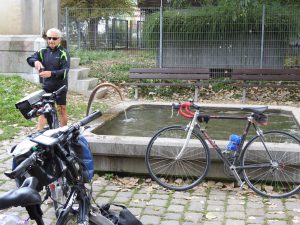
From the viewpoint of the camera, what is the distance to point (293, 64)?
14094 mm

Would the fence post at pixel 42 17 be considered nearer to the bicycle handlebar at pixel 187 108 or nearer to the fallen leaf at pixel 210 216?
the bicycle handlebar at pixel 187 108

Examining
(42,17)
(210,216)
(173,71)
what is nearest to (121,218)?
(210,216)

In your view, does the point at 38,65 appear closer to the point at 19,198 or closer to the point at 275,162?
the point at 275,162

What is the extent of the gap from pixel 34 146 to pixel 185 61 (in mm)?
12195

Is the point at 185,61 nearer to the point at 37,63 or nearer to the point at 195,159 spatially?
the point at 37,63

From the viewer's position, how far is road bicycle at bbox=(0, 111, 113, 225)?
2.44 m

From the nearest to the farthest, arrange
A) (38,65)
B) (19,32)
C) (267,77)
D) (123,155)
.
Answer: (123,155) < (38,65) < (267,77) < (19,32)

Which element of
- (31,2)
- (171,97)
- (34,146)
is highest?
(31,2)

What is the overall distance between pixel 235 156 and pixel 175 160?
2.33 ft

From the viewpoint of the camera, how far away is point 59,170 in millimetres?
2623

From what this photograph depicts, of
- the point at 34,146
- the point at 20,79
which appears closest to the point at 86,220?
the point at 34,146

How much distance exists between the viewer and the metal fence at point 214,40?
1377 cm

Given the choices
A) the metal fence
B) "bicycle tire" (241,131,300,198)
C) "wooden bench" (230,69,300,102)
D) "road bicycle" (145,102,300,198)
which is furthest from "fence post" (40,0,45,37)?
"bicycle tire" (241,131,300,198)

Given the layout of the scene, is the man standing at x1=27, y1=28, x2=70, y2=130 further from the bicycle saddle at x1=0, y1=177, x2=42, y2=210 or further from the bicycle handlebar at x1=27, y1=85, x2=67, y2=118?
the bicycle saddle at x1=0, y1=177, x2=42, y2=210
